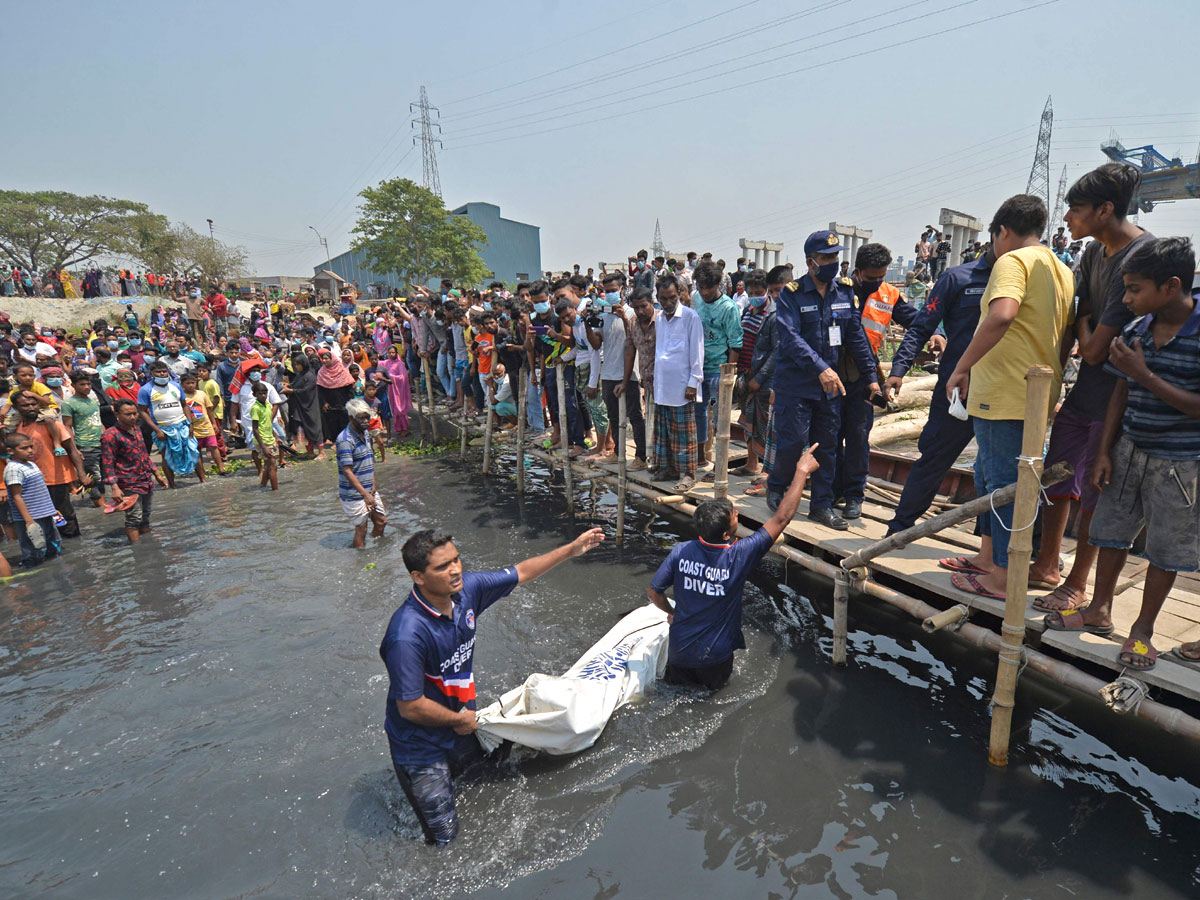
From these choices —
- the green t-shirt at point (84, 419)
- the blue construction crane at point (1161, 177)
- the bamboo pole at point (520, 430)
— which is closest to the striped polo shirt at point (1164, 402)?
the bamboo pole at point (520, 430)

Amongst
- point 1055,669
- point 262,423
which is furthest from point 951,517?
point 262,423

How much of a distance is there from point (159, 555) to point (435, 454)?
5.88 metres

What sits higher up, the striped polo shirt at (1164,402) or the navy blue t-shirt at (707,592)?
the striped polo shirt at (1164,402)

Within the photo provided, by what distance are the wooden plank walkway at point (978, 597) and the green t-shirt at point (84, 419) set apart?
30.9 feet

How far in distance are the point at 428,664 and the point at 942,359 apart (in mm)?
4132

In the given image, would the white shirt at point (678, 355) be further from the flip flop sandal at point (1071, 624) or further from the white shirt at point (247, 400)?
the white shirt at point (247, 400)

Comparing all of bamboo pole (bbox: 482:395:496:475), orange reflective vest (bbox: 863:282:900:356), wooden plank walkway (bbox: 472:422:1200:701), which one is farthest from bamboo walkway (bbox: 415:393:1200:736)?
bamboo pole (bbox: 482:395:496:475)

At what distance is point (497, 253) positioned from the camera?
5625 centimetres

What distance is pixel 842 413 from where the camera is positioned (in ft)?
18.2

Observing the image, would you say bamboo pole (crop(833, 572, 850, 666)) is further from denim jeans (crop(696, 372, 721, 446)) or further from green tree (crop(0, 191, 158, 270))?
green tree (crop(0, 191, 158, 270))

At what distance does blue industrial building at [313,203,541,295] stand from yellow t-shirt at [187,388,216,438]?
44124 mm

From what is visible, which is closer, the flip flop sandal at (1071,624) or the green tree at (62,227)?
the flip flop sandal at (1071,624)

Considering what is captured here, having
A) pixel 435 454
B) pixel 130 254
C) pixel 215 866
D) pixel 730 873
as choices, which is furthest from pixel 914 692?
pixel 130 254

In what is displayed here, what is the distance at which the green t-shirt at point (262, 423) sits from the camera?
10.9 meters
